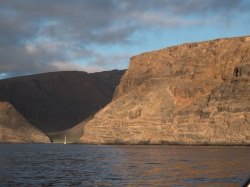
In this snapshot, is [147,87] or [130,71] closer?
[147,87]

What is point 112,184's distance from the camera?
97.0ft

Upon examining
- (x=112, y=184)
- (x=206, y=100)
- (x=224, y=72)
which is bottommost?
(x=112, y=184)

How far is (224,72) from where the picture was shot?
144625 mm

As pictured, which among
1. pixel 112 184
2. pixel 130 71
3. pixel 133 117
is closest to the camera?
pixel 112 184

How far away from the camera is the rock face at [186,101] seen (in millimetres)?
128125

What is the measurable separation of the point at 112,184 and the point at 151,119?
113 meters

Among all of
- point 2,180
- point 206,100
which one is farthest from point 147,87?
point 2,180

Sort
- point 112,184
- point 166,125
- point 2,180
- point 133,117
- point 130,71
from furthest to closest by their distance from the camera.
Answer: point 130,71, point 133,117, point 166,125, point 2,180, point 112,184

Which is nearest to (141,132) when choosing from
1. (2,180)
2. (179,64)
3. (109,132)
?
(109,132)

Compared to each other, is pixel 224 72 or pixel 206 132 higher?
pixel 224 72

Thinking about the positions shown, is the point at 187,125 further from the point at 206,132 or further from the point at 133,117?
the point at 133,117

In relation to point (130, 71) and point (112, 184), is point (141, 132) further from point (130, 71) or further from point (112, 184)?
point (112, 184)

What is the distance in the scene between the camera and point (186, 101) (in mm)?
142750

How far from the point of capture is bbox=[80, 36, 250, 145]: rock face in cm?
12812
